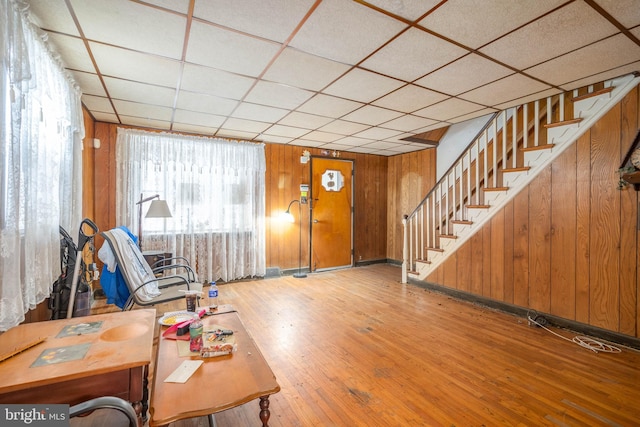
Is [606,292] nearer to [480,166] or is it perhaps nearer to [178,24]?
[480,166]

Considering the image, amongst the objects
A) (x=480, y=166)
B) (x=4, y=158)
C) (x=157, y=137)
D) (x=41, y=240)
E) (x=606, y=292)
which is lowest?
(x=606, y=292)

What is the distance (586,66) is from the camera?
2.43 meters

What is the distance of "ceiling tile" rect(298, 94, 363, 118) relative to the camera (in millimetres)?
3172

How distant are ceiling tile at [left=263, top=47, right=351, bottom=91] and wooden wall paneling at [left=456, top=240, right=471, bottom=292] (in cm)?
305

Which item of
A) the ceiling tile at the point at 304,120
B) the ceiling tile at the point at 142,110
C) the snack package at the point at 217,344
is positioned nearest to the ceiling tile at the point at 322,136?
the ceiling tile at the point at 304,120

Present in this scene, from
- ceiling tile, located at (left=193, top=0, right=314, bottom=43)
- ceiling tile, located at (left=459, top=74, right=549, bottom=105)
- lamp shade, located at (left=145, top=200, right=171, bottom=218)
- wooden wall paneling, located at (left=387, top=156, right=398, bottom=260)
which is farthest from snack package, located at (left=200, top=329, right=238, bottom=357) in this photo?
wooden wall paneling, located at (left=387, top=156, right=398, bottom=260)

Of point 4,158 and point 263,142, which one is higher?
point 263,142

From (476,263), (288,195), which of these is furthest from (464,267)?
(288,195)

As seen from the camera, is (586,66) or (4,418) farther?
(586,66)

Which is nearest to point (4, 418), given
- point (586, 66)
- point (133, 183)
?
point (133, 183)

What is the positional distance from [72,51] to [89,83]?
67cm

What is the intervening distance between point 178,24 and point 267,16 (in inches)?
23.9

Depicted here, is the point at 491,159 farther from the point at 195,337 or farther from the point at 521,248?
the point at 195,337

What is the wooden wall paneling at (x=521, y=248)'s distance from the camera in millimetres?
3486
